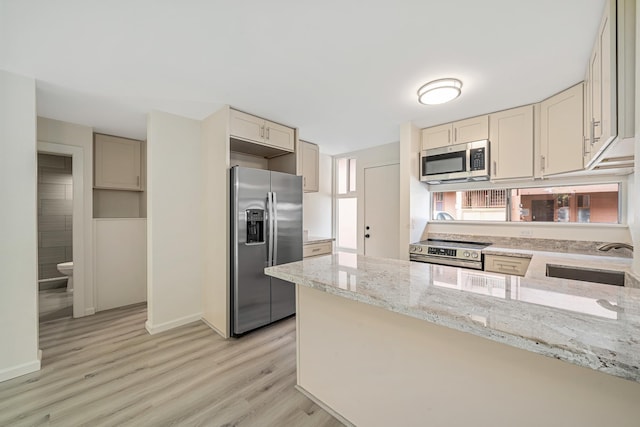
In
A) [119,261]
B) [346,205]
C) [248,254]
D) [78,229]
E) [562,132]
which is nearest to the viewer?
[562,132]

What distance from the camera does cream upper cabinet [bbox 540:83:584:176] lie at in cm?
219

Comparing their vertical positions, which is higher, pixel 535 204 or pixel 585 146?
pixel 585 146

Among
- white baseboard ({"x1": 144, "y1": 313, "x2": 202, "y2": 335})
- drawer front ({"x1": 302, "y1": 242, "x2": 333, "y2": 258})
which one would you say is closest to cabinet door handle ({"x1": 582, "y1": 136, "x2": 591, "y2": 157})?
drawer front ({"x1": 302, "y1": 242, "x2": 333, "y2": 258})

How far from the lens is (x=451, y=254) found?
278 centimetres

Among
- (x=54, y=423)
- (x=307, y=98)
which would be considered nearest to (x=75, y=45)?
(x=307, y=98)

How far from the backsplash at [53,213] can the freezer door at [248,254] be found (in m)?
3.59

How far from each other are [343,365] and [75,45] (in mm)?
2695

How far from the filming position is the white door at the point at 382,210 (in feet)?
12.8

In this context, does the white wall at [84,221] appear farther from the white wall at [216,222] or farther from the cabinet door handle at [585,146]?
the cabinet door handle at [585,146]

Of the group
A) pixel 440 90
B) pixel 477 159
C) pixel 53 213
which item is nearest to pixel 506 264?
pixel 477 159

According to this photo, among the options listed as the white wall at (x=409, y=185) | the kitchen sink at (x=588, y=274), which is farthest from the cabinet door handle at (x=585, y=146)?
the white wall at (x=409, y=185)

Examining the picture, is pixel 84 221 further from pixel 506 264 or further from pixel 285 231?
pixel 506 264

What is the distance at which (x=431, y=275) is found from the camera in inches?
51.2

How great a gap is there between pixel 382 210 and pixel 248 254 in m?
2.32
